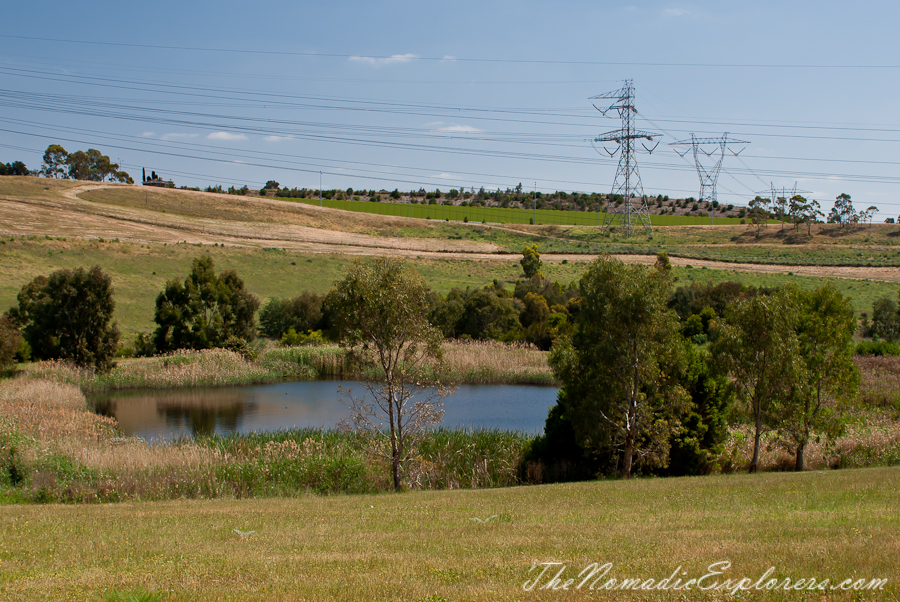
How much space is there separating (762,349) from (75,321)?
33.6m

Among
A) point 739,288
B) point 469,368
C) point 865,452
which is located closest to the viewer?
point 865,452

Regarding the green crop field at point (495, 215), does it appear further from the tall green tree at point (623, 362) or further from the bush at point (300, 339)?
the tall green tree at point (623, 362)

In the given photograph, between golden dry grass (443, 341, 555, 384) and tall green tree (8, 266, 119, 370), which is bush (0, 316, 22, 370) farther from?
golden dry grass (443, 341, 555, 384)

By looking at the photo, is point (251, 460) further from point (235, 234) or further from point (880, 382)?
point (235, 234)

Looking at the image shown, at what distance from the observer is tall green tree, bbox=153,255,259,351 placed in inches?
1652

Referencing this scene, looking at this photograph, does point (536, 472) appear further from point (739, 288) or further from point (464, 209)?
point (464, 209)

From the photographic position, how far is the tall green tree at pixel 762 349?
19.8 m

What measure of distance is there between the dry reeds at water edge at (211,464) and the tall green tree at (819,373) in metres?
8.30

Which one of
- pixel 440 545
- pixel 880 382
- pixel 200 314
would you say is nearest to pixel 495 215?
pixel 200 314

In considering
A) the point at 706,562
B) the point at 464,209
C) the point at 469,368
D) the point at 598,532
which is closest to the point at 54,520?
the point at 598,532

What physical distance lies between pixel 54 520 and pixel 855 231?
363 ft

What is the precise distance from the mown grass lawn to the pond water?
14.5 metres

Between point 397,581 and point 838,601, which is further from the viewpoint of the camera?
point 397,581

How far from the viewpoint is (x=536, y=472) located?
68.9 ft
